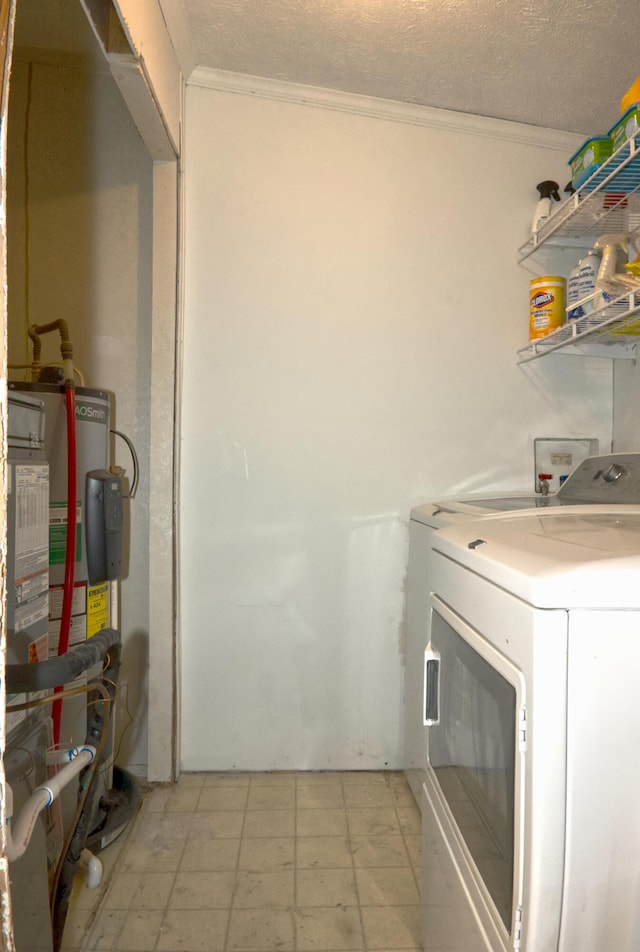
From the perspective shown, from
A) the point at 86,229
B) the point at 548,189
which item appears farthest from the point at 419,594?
the point at 86,229

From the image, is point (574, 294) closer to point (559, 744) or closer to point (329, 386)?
point (329, 386)

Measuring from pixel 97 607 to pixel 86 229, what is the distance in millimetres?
1353

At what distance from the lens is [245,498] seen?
204cm

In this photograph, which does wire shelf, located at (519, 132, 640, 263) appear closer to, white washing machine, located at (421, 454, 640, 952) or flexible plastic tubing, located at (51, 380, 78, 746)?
white washing machine, located at (421, 454, 640, 952)

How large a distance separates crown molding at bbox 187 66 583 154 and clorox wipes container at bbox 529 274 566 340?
1.85 ft

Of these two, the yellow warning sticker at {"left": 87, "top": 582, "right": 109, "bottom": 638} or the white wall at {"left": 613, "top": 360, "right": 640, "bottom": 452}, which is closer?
the yellow warning sticker at {"left": 87, "top": 582, "right": 109, "bottom": 638}

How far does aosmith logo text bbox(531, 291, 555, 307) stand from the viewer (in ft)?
6.19

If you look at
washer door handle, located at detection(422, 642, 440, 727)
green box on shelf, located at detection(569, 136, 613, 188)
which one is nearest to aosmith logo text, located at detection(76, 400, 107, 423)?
washer door handle, located at detection(422, 642, 440, 727)

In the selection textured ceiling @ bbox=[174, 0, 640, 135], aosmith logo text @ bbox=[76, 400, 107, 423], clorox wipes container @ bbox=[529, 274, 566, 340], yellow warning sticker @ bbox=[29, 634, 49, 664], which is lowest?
yellow warning sticker @ bbox=[29, 634, 49, 664]

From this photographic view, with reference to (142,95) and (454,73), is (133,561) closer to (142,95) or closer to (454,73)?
(142,95)

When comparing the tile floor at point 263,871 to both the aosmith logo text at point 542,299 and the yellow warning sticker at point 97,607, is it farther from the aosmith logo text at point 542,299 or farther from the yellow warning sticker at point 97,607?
the aosmith logo text at point 542,299

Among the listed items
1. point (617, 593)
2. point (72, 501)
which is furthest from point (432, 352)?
point (617, 593)

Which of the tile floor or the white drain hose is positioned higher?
the white drain hose

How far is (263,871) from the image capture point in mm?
1583
